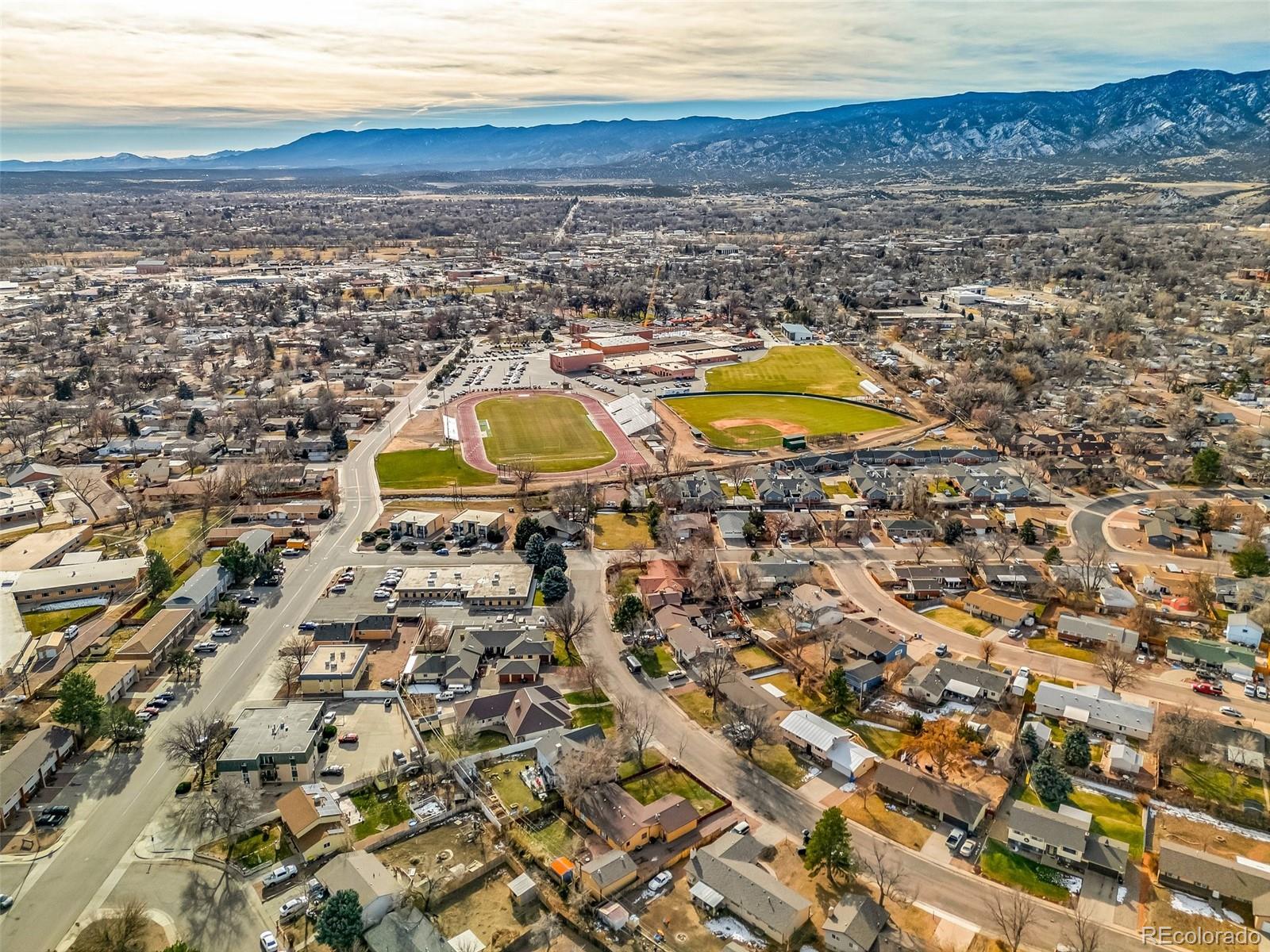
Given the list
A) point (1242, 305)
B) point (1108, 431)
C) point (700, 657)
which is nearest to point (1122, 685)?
point (700, 657)

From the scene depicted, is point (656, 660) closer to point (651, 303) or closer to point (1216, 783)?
point (1216, 783)

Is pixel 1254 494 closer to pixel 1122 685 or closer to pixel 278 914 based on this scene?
pixel 1122 685

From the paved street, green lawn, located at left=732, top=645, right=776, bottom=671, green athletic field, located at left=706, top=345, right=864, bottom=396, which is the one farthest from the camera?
green athletic field, located at left=706, top=345, right=864, bottom=396

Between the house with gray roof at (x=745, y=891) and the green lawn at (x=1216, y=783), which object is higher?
the house with gray roof at (x=745, y=891)

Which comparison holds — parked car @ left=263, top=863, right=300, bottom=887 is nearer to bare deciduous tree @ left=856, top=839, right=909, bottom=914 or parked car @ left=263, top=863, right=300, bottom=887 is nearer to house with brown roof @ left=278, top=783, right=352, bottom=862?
house with brown roof @ left=278, top=783, right=352, bottom=862

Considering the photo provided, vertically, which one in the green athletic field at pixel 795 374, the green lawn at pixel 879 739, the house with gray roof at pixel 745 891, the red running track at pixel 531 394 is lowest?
the green athletic field at pixel 795 374

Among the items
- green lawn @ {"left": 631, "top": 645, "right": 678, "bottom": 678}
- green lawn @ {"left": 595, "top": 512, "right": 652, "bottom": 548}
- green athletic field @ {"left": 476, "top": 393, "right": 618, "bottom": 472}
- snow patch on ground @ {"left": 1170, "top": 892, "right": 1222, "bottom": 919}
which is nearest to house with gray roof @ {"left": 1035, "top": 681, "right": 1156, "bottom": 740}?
snow patch on ground @ {"left": 1170, "top": 892, "right": 1222, "bottom": 919}

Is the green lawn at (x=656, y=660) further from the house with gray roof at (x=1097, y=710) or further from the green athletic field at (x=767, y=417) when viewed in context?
the green athletic field at (x=767, y=417)

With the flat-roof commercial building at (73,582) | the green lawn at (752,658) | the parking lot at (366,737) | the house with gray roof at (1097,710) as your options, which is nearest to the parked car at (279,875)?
the parking lot at (366,737)
